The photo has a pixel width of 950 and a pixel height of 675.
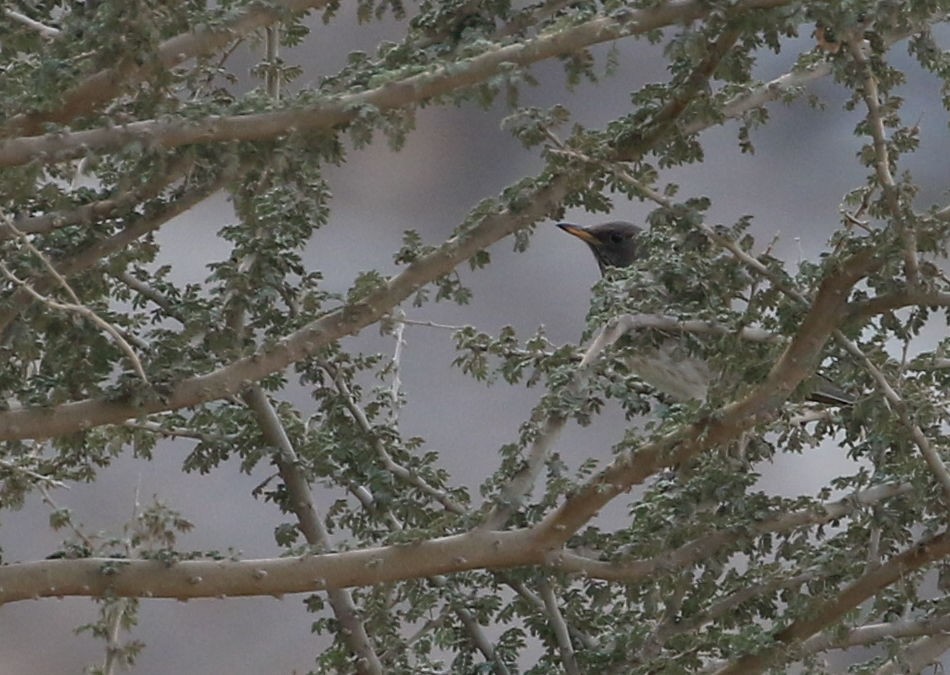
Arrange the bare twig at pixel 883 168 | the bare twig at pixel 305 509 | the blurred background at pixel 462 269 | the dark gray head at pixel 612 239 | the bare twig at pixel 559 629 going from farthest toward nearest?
the blurred background at pixel 462 269 < the dark gray head at pixel 612 239 < the bare twig at pixel 305 509 < the bare twig at pixel 559 629 < the bare twig at pixel 883 168

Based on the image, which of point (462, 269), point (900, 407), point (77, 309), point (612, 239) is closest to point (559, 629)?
point (900, 407)

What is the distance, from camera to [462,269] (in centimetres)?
264

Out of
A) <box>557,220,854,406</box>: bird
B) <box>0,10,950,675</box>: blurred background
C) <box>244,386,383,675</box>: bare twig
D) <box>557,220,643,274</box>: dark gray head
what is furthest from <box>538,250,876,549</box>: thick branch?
<box>0,10,950,675</box>: blurred background

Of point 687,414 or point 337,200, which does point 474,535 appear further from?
point 337,200

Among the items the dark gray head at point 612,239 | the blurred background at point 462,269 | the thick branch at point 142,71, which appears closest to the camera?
the thick branch at point 142,71

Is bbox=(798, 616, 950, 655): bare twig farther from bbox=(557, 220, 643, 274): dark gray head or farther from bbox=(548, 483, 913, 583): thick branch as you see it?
bbox=(557, 220, 643, 274): dark gray head

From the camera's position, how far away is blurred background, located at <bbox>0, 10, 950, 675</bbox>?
2557mm

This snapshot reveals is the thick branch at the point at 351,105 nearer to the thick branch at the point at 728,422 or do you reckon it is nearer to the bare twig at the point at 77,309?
the bare twig at the point at 77,309

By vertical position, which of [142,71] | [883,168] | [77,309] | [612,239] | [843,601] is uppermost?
[612,239]

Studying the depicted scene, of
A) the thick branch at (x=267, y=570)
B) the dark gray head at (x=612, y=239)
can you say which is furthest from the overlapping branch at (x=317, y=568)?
the dark gray head at (x=612, y=239)

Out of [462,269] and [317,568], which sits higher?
[462,269]

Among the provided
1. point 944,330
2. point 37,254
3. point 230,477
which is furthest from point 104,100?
point 944,330

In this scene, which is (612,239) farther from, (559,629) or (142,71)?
(142,71)

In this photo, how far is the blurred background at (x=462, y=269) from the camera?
256 cm
